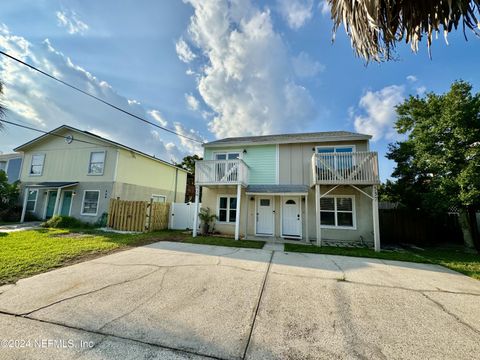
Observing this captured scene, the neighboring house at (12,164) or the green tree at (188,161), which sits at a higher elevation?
the green tree at (188,161)

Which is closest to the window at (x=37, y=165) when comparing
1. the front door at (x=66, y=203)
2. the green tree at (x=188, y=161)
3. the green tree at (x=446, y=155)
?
the front door at (x=66, y=203)

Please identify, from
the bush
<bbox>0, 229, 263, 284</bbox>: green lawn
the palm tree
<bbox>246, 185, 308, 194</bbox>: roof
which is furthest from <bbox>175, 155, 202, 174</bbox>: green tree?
the palm tree

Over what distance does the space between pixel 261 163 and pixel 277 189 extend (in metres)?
2.08

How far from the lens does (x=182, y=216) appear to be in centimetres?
1325

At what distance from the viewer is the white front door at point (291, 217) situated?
34.1 ft

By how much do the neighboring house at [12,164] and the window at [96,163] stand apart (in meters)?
10.2

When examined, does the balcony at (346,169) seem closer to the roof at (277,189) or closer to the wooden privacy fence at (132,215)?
the roof at (277,189)

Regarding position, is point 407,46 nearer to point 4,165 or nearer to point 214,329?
point 214,329

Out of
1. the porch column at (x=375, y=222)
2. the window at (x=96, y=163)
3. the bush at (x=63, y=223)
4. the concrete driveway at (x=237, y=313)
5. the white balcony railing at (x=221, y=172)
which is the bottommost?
the concrete driveway at (x=237, y=313)

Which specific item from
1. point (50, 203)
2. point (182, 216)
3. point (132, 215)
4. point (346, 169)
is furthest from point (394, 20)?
point (50, 203)

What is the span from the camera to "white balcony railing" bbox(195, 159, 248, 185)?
32.7ft

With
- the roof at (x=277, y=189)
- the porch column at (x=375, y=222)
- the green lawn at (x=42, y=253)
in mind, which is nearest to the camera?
the green lawn at (x=42, y=253)

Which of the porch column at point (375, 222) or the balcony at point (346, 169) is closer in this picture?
the porch column at point (375, 222)

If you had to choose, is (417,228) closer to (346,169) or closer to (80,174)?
(346,169)
